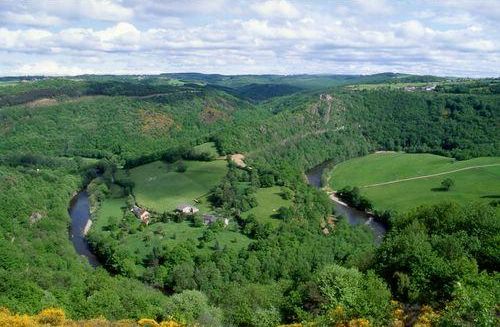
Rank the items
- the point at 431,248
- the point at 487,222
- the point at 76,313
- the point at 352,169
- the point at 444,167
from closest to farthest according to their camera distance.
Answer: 1. the point at 431,248
2. the point at 487,222
3. the point at 76,313
4. the point at 444,167
5. the point at 352,169

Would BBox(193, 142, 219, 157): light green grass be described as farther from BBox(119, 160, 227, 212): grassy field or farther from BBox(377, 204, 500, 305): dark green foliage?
BBox(377, 204, 500, 305): dark green foliage

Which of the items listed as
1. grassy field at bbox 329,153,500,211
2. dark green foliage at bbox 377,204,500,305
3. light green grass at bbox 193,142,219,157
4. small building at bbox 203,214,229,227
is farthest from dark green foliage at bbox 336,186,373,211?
dark green foliage at bbox 377,204,500,305

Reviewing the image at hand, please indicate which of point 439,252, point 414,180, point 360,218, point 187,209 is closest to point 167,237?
point 187,209

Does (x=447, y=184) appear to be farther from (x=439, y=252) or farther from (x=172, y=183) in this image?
(x=439, y=252)

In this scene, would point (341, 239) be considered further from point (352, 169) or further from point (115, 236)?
point (352, 169)

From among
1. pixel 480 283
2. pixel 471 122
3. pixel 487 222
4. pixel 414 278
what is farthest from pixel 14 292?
pixel 471 122

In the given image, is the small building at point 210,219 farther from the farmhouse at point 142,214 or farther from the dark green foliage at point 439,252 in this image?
the dark green foliage at point 439,252

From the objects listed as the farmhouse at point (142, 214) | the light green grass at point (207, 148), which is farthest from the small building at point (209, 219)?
the light green grass at point (207, 148)
